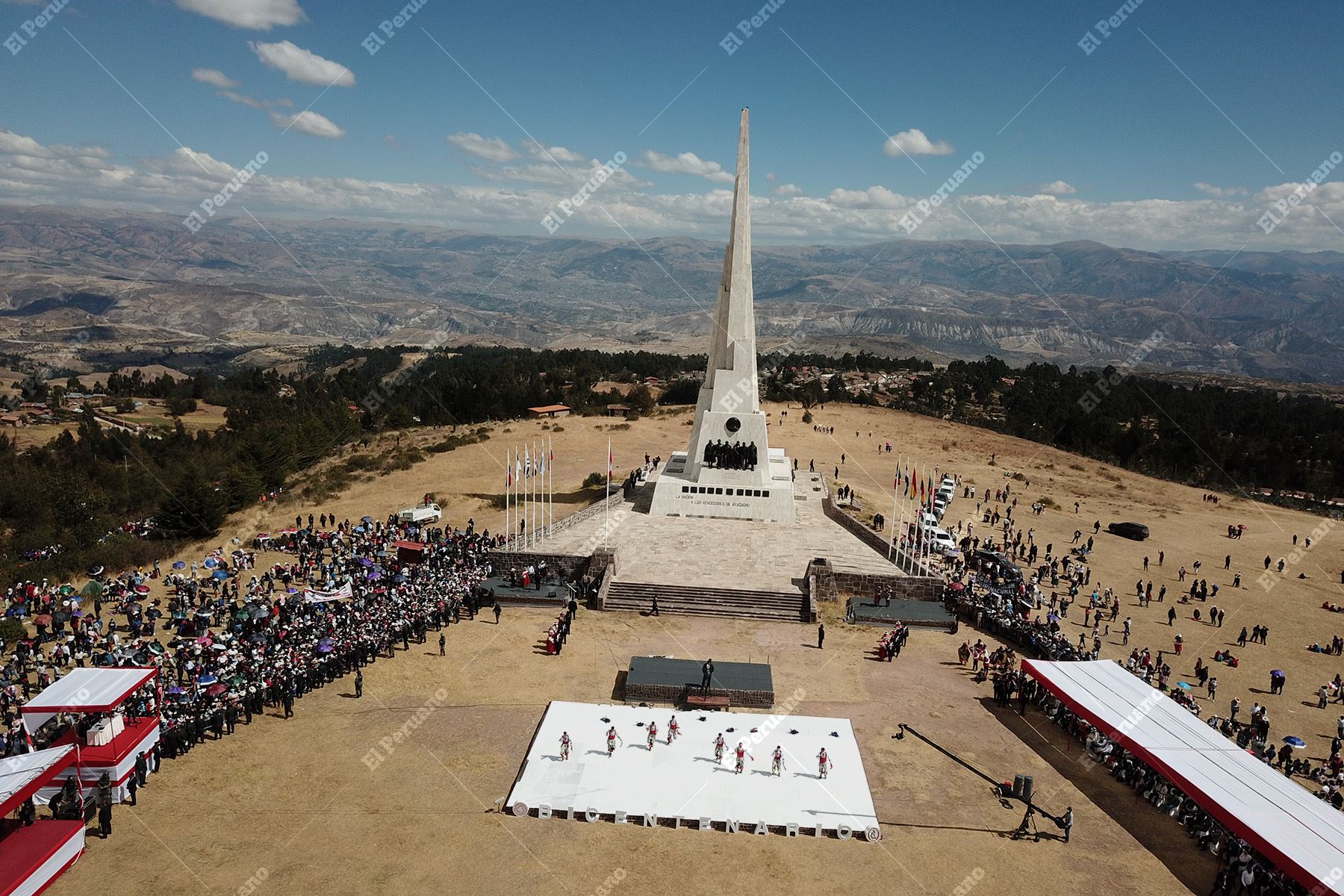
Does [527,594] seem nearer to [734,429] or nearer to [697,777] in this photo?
[697,777]

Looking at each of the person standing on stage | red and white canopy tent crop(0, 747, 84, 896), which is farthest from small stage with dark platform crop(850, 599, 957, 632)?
red and white canopy tent crop(0, 747, 84, 896)

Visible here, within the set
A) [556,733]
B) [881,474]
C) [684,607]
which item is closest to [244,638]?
[556,733]

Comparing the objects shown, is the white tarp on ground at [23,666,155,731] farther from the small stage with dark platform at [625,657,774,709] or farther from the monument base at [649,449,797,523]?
the monument base at [649,449,797,523]

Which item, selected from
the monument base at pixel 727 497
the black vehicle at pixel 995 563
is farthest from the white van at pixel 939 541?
the monument base at pixel 727 497

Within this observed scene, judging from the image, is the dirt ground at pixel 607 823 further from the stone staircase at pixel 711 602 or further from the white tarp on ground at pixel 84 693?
the white tarp on ground at pixel 84 693

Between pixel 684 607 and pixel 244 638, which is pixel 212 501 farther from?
pixel 684 607
